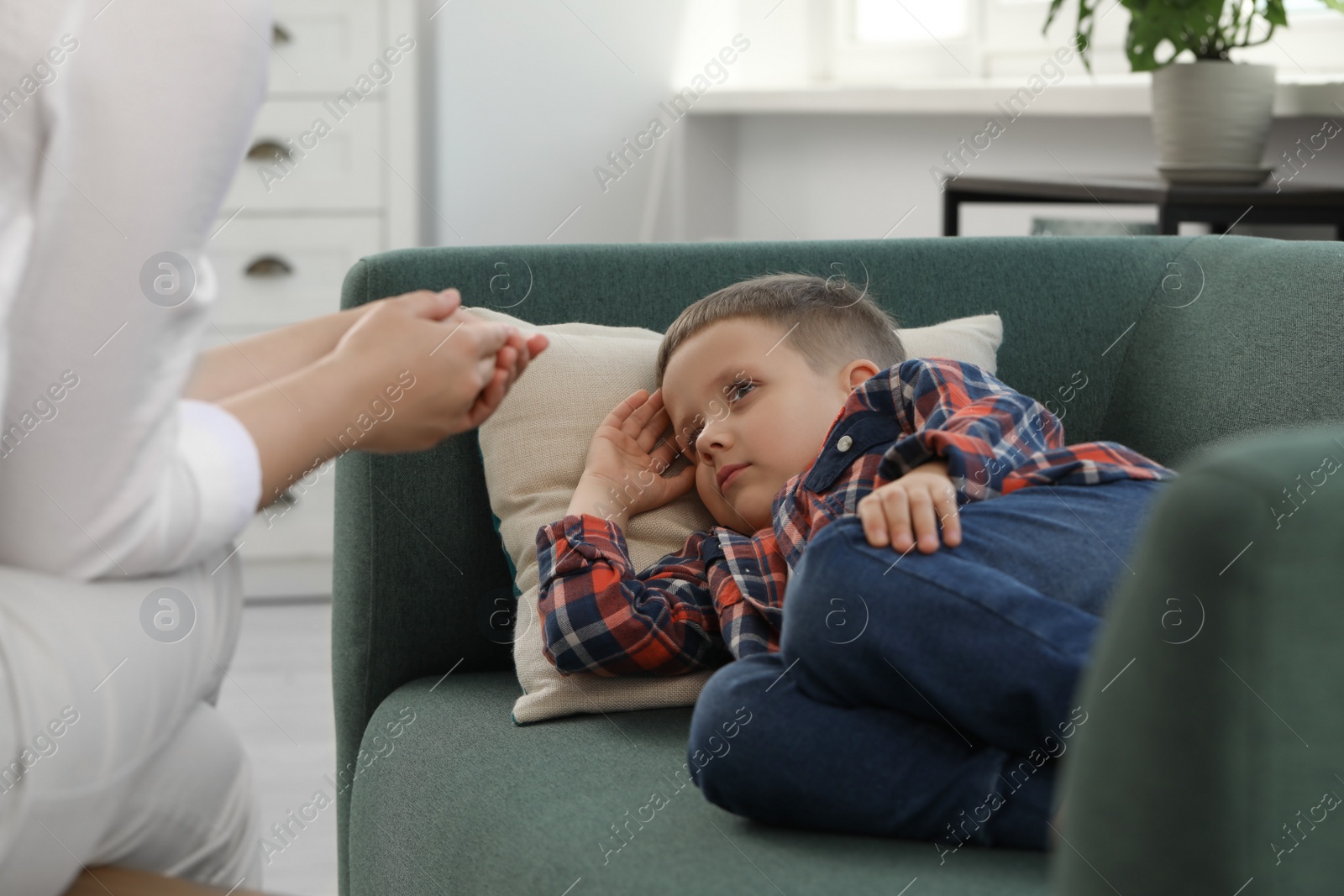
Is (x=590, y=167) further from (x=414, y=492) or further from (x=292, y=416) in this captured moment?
(x=292, y=416)

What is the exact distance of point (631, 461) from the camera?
1.26m

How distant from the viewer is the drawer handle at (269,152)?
9.57ft

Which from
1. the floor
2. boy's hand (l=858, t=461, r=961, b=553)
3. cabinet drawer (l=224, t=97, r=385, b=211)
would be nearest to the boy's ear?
boy's hand (l=858, t=461, r=961, b=553)

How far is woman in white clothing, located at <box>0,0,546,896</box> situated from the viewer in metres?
0.59

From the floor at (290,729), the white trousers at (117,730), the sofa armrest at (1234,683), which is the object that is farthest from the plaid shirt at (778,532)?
the floor at (290,729)

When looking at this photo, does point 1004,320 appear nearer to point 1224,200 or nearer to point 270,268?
point 1224,200

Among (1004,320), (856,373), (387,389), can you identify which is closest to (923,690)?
(387,389)

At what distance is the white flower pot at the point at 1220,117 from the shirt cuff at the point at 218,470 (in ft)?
5.64

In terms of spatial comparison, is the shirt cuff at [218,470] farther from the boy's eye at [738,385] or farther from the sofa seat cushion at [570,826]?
the boy's eye at [738,385]

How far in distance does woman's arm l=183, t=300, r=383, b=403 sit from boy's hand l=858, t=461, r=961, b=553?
367 millimetres

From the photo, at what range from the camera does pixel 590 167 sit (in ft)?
11.4

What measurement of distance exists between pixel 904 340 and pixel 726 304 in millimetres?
193

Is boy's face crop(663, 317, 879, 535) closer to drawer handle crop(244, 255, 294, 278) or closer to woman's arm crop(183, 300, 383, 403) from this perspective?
woman's arm crop(183, 300, 383, 403)

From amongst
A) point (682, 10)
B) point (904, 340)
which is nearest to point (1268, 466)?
point (904, 340)
